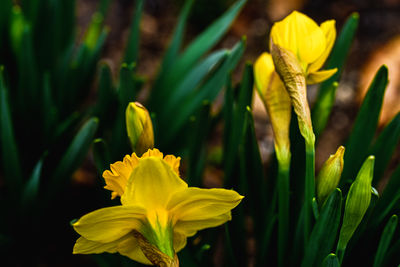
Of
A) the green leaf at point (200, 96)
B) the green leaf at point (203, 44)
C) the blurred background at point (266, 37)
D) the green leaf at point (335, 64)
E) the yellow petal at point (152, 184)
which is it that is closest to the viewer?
the yellow petal at point (152, 184)

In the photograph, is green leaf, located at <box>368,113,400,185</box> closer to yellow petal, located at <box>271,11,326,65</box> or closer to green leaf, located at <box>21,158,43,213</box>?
yellow petal, located at <box>271,11,326,65</box>

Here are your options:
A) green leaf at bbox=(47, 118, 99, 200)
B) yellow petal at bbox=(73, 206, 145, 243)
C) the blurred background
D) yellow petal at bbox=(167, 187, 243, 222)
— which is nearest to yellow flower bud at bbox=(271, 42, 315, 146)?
yellow petal at bbox=(167, 187, 243, 222)

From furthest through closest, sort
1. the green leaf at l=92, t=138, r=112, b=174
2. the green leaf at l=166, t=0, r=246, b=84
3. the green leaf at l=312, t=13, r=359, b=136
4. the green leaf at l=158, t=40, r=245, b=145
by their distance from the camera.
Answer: the green leaf at l=166, t=0, r=246, b=84, the green leaf at l=158, t=40, r=245, b=145, the green leaf at l=312, t=13, r=359, b=136, the green leaf at l=92, t=138, r=112, b=174

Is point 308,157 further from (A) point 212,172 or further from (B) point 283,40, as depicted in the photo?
(A) point 212,172

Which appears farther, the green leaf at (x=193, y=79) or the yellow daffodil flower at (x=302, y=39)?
the green leaf at (x=193, y=79)

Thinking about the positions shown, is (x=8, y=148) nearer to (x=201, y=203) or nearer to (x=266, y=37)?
(x=201, y=203)

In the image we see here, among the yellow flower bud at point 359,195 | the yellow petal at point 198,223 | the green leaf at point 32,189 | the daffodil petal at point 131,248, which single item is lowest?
the green leaf at point 32,189

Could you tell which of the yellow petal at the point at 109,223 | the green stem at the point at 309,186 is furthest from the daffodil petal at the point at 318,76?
the yellow petal at the point at 109,223

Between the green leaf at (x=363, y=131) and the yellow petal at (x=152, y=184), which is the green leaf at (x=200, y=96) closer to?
the green leaf at (x=363, y=131)
